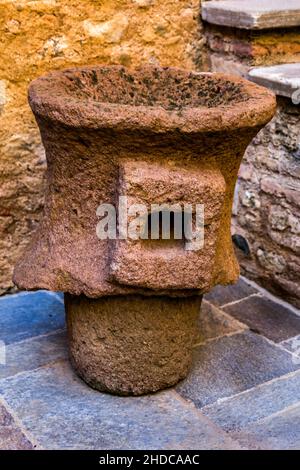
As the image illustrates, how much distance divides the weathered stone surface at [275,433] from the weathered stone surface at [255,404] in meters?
0.03

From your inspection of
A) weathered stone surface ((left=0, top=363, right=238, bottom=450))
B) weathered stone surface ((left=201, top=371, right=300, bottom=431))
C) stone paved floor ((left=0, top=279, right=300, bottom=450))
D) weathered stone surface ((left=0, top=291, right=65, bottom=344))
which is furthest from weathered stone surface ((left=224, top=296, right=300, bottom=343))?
weathered stone surface ((left=0, top=291, right=65, bottom=344))

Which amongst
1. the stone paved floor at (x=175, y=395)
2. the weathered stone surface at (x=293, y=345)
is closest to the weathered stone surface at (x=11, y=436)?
the stone paved floor at (x=175, y=395)

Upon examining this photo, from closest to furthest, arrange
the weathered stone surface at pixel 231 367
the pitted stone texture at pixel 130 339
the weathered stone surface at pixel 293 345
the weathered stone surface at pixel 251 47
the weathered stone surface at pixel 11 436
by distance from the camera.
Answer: the weathered stone surface at pixel 11 436 < the pitted stone texture at pixel 130 339 < the weathered stone surface at pixel 231 367 < the weathered stone surface at pixel 293 345 < the weathered stone surface at pixel 251 47

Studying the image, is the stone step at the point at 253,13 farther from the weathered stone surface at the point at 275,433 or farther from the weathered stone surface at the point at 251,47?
the weathered stone surface at the point at 275,433

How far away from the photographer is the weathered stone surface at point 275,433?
2068 millimetres

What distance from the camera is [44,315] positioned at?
2.80 meters

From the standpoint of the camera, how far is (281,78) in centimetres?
271

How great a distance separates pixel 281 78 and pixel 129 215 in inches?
42.9

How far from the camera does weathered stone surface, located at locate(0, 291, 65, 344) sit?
8.79ft

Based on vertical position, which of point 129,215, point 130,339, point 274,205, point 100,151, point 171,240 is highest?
point 100,151

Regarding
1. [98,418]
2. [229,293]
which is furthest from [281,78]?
[98,418]

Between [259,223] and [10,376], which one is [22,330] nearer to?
[10,376]

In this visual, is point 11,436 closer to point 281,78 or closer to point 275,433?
point 275,433

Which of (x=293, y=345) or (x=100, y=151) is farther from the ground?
(x=100, y=151)
